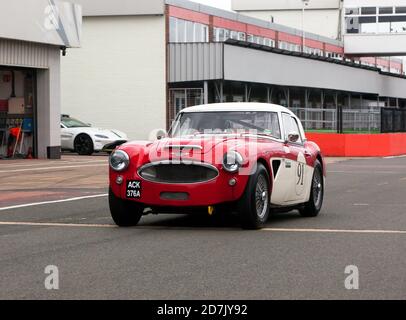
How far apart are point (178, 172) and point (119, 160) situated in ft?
2.55

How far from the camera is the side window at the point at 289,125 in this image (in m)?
11.2

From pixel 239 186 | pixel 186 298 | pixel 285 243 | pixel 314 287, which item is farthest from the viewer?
pixel 239 186

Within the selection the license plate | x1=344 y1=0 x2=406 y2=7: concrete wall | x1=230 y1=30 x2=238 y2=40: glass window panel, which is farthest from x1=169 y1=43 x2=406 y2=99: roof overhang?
the license plate

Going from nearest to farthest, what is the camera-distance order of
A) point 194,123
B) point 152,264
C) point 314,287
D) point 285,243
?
point 314,287 < point 152,264 < point 285,243 < point 194,123

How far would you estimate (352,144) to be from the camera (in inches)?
1291

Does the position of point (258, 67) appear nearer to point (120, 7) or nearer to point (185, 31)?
point (185, 31)

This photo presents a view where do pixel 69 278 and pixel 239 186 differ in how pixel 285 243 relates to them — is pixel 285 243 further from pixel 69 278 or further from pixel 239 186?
pixel 69 278

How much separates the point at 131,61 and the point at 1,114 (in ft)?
44.7

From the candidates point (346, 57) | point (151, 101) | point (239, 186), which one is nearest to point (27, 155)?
point (151, 101)

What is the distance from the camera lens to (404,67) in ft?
283

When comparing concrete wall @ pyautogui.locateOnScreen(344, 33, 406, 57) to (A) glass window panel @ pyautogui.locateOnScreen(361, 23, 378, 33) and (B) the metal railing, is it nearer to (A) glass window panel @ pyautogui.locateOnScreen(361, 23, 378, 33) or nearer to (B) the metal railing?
(A) glass window panel @ pyautogui.locateOnScreen(361, 23, 378, 33)

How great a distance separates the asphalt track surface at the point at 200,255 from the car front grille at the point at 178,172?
0.65 metres

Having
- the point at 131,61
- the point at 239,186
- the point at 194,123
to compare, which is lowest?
the point at 239,186

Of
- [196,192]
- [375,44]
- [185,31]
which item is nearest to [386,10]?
[375,44]
